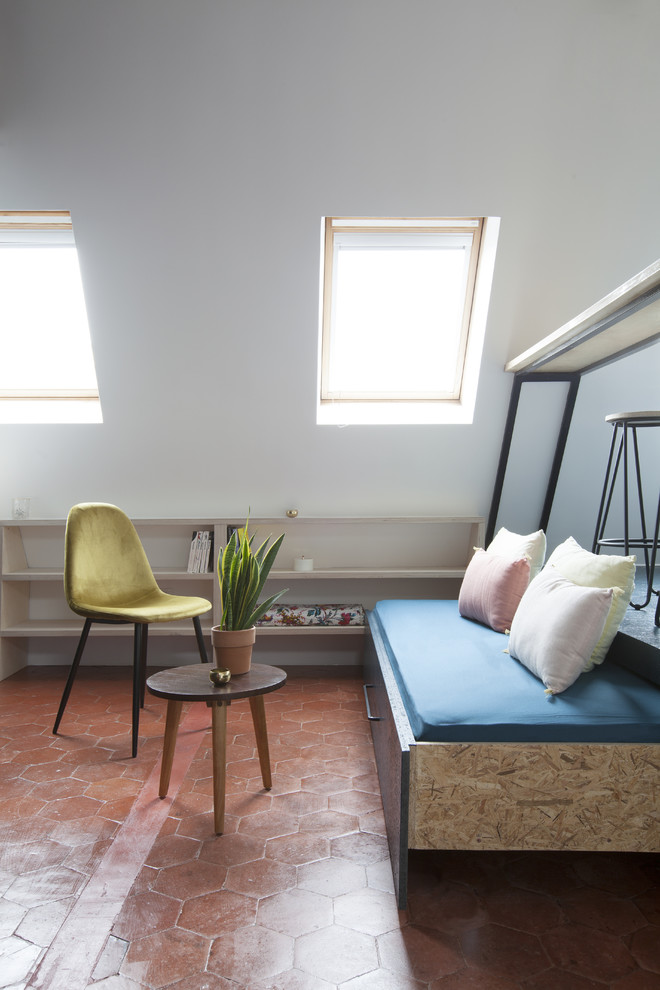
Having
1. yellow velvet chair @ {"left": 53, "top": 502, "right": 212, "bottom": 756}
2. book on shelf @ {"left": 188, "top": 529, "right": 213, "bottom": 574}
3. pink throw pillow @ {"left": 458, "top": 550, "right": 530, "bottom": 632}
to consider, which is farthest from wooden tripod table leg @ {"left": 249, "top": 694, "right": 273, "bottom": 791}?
book on shelf @ {"left": 188, "top": 529, "right": 213, "bottom": 574}

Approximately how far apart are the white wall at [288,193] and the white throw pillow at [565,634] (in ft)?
6.32

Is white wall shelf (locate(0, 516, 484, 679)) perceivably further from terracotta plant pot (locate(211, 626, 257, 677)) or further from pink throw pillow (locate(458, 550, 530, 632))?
terracotta plant pot (locate(211, 626, 257, 677))

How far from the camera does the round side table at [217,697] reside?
1.99 metres

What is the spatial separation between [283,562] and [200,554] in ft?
1.80

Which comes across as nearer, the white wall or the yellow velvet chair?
the white wall

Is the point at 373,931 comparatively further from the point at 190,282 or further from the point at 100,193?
the point at 100,193

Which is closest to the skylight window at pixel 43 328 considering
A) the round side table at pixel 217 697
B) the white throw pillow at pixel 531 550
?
the round side table at pixel 217 697

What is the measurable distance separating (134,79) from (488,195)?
168cm

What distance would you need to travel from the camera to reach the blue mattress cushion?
66.2 inches

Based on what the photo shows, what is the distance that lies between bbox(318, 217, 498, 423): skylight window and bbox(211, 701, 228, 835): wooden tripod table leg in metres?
2.22

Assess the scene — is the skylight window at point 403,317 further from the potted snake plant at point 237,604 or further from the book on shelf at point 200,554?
the potted snake plant at point 237,604

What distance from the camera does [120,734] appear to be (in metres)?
2.90

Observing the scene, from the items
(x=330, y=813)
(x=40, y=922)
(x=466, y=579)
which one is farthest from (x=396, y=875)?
(x=466, y=579)

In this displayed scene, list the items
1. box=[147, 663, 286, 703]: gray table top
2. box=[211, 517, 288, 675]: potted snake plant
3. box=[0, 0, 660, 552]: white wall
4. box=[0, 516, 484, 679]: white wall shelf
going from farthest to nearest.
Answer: box=[0, 516, 484, 679]: white wall shelf < box=[0, 0, 660, 552]: white wall < box=[211, 517, 288, 675]: potted snake plant < box=[147, 663, 286, 703]: gray table top
